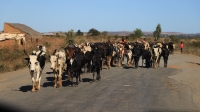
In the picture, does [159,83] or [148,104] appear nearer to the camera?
[148,104]

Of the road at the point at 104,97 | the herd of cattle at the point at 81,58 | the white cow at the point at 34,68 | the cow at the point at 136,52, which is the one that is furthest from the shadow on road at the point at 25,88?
the cow at the point at 136,52

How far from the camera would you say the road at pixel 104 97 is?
12266 millimetres

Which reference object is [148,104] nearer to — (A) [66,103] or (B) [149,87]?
(A) [66,103]

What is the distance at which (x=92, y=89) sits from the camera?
16.7 m

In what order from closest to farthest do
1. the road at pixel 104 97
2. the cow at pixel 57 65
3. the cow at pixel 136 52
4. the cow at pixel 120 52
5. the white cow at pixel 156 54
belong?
the road at pixel 104 97 < the cow at pixel 57 65 < the cow at pixel 136 52 < the white cow at pixel 156 54 < the cow at pixel 120 52

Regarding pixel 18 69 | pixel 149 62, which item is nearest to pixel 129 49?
pixel 149 62

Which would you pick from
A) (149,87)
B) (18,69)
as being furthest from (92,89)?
(18,69)

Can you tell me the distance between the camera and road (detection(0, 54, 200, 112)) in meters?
12.3

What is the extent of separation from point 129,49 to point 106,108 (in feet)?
61.0

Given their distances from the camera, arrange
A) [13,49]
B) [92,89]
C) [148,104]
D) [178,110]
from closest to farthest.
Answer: [178,110] → [148,104] → [92,89] → [13,49]

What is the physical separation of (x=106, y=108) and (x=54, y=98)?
108 inches

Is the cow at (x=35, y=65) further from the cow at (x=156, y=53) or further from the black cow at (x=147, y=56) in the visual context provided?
the cow at (x=156, y=53)

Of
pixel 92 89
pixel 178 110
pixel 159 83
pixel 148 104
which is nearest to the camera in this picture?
pixel 178 110

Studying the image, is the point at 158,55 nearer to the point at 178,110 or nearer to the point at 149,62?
the point at 149,62
